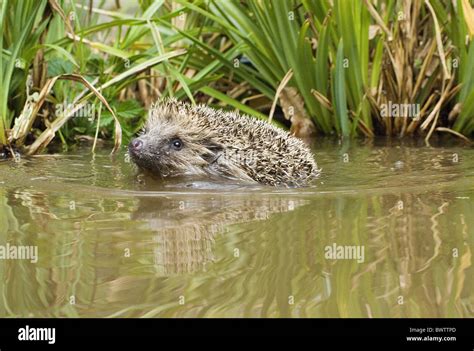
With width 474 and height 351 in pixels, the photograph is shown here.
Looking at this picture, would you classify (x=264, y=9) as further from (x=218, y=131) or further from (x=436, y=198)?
(x=436, y=198)

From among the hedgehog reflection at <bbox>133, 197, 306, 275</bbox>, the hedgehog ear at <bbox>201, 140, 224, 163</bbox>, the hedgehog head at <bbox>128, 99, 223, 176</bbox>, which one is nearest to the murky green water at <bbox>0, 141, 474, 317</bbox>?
the hedgehog reflection at <bbox>133, 197, 306, 275</bbox>

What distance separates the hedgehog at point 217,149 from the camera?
7133 millimetres

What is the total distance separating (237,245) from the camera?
182 inches

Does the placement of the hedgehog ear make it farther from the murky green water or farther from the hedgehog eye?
A: the murky green water

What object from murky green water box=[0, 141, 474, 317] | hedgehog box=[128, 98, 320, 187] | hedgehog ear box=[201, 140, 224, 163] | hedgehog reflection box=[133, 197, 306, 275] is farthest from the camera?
hedgehog ear box=[201, 140, 224, 163]

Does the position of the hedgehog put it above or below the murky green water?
above

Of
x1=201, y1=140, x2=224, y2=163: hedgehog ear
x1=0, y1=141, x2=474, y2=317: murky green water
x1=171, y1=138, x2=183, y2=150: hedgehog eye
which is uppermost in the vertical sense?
x1=171, y1=138, x2=183, y2=150: hedgehog eye

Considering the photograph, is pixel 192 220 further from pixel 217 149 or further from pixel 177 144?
pixel 177 144

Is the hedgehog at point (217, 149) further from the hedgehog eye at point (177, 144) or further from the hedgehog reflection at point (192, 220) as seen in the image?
the hedgehog reflection at point (192, 220)

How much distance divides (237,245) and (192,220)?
831 millimetres

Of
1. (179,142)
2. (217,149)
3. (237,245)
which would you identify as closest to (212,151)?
(217,149)

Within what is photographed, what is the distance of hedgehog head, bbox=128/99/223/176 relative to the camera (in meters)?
7.33

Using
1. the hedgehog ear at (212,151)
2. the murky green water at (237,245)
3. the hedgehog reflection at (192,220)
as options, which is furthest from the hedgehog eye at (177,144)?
the hedgehog reflection at (192,220)
